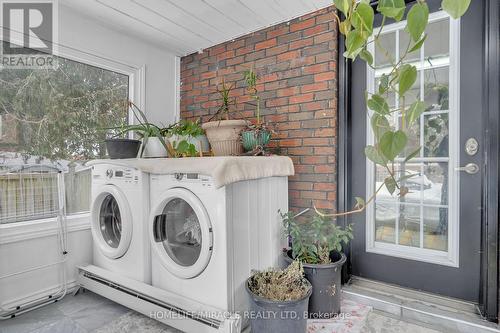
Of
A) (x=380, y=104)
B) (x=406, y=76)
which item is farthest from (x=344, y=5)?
(x=380, y=104)

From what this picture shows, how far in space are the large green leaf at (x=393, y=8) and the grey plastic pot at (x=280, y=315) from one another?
4.51 feet

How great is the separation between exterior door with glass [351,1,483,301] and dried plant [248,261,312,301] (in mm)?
753

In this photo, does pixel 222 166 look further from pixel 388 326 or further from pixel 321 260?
pixel 388 326

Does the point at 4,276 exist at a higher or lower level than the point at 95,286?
higher

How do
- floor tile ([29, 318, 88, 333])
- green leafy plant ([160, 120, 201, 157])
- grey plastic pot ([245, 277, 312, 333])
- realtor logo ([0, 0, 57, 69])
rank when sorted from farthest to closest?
green leafy plant ([160, 120, 201, 157]) < realtor logo ([0, 0, 57, 69]) < floor tile ([29, 318, 88, 333]) < grey plastic pot ([245, 277, 312, 333])

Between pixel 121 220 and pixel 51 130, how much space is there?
907 millimetres

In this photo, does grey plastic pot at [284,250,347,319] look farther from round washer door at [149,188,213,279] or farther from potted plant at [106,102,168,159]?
potted plant at [106,102,168,159]

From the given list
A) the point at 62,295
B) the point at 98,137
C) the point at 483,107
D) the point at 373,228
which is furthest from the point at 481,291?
the point at 98,137

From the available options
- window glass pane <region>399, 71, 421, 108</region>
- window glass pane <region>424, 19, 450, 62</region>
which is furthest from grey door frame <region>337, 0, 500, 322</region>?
window glass pane <region>399, 71, 421, 108</region>

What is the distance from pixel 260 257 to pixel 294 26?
1863 millimetres

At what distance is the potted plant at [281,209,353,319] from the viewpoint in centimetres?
178

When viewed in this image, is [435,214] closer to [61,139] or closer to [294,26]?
[294,26]

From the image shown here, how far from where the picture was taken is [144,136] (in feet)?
7.70

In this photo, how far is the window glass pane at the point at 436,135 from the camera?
1876mm
